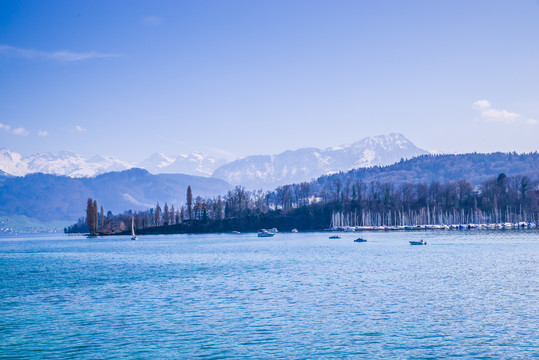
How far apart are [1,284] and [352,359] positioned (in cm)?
6135

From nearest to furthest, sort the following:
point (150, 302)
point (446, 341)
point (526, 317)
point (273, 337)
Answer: point (446, 341) < point (273, 337) < point (526, 317) < point (150, 302)

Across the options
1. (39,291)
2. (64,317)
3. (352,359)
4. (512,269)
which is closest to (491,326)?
(352,359)

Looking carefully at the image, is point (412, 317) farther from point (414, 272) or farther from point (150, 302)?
point (414, 272)

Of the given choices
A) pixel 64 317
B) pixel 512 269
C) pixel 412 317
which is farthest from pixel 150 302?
pixel 512 269

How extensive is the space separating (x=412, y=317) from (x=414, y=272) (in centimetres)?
3423

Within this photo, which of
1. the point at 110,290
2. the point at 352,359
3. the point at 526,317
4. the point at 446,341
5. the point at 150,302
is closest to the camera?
the point at 352,359

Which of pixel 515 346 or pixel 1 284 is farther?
pixel 1 284

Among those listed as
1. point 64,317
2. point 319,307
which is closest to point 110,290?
point 64,317

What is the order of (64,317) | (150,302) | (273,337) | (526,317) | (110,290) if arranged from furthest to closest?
1. (110,290)
2. (150,302)
3. (64,317)
4. (526,317)
5. (273,337)

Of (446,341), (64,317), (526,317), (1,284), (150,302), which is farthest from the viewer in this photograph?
(1,284)

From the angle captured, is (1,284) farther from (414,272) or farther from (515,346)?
(515,346)

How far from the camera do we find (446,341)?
122 ft

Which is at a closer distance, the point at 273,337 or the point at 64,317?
the point at 273,337

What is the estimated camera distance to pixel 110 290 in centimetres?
6606
